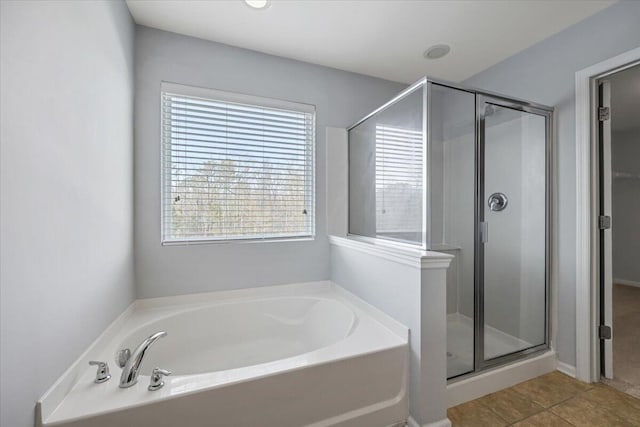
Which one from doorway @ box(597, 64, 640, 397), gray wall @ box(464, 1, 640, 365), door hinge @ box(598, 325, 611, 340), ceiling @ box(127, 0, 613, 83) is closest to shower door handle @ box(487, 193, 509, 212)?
gray wall @ box(464, 1, 640, 365)

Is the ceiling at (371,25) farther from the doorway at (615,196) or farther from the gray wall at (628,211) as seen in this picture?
the gray wall at (628,211)

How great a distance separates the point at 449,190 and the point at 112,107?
2006 millimetres

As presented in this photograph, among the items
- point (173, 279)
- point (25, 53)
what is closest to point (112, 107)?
point (25, 53)

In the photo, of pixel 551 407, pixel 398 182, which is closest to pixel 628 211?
pixel 551 407

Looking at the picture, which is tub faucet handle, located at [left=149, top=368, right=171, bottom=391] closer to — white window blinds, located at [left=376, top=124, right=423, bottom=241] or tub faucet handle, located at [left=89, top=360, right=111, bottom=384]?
tub faucet handle, located at [left=89, top=360, right=111, bottom=384]

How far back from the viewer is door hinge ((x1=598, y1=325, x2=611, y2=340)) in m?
1.75

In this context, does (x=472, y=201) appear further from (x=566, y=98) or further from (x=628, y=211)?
(x=628, y=211)

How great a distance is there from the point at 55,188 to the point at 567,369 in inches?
120

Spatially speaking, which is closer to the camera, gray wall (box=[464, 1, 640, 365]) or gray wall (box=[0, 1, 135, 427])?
gray wall (box=[0, 1, 135, 427])

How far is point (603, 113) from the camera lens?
1727mm

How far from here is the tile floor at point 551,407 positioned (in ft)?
4.74

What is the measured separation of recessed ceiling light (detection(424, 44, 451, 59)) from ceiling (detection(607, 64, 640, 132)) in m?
1.03

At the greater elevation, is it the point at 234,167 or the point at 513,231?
the point at 234,167

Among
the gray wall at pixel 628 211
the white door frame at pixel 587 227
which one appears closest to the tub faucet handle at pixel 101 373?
the white door frame at pixel 587 227
